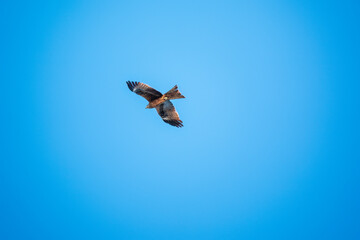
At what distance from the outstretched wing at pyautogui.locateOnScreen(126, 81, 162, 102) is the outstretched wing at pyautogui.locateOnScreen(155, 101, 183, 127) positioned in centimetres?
82

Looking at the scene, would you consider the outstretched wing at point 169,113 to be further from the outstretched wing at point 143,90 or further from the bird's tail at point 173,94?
the bird's tail at point 173,94

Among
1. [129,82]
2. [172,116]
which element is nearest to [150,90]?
[129,82]

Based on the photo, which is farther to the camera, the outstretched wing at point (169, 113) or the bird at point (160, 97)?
the outstretched wing at point (169, 113)

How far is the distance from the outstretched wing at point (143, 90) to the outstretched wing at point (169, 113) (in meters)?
0.82

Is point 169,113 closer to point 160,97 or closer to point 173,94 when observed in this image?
point 160,97

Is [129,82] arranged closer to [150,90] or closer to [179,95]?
[150,90]

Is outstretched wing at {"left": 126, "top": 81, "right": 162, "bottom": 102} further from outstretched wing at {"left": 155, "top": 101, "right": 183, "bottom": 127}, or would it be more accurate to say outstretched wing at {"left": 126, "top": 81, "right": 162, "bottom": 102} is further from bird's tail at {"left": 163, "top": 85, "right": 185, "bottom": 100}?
outstretched wing at {"left": 155, "top": 101, "right": 183, "bottom": 127}

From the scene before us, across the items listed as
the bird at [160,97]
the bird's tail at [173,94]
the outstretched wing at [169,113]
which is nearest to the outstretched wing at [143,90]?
the bird at [160,97]

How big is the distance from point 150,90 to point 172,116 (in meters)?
2.07

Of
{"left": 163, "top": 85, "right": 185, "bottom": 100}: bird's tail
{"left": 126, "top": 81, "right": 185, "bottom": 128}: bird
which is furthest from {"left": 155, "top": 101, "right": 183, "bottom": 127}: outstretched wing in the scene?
{"left": 163, "top": 85, "right": 185, "bottom": 100}: bird's tail

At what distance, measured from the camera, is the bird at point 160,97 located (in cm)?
1015

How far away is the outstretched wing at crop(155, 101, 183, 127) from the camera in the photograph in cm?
1155

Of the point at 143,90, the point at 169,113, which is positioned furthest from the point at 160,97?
the point at 169,113

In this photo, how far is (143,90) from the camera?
10.4 m
